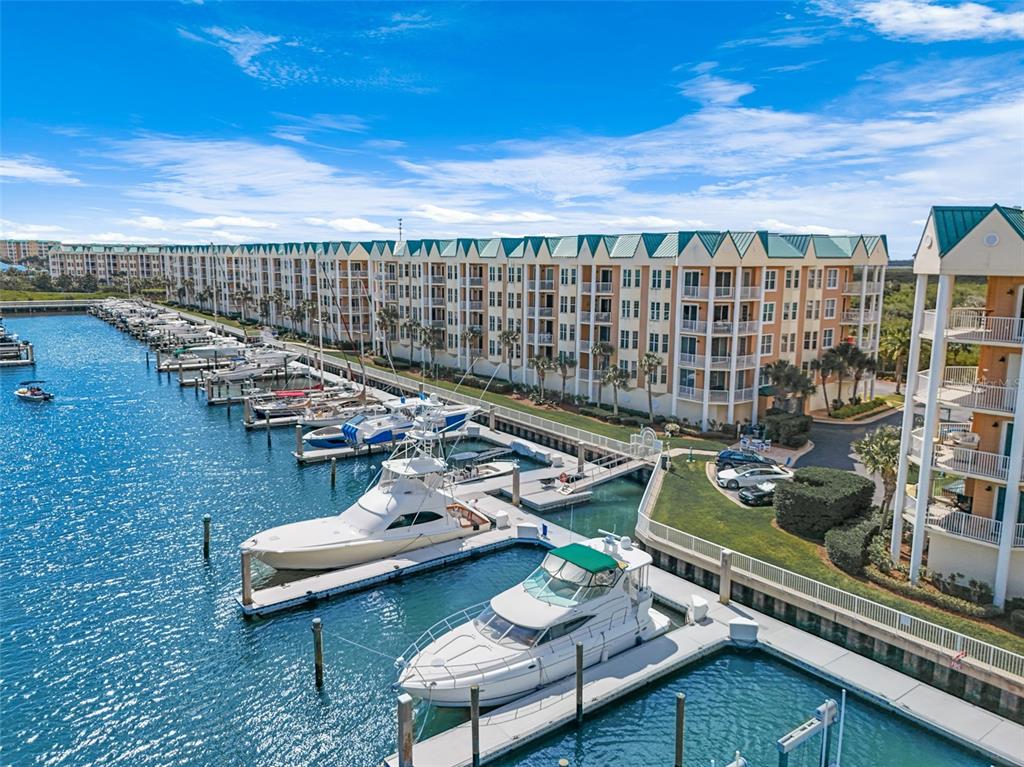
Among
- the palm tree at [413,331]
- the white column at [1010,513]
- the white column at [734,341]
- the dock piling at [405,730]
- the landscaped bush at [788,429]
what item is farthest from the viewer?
the palm tree at [413,331]

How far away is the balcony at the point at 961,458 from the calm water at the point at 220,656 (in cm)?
938

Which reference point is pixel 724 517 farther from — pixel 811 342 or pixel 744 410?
pixel 811 342

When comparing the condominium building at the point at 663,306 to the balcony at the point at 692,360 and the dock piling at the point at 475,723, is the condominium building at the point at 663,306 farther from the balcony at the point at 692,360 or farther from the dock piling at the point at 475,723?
the dock piling at the point at 475,723

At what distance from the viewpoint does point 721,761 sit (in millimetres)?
20359

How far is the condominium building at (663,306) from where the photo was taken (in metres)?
53.2

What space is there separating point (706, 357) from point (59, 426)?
5298cm

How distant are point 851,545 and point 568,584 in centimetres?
1212

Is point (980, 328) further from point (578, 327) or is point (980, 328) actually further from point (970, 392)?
point (578, 327)

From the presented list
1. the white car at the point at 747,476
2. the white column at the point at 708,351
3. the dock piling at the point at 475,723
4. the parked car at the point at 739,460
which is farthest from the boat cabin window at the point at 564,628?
the white column at the point at 708,351

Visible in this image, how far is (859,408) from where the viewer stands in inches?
2312

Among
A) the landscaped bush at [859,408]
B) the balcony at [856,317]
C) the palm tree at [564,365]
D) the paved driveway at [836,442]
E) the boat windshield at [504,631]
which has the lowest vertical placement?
the boat windshield at [504,631]

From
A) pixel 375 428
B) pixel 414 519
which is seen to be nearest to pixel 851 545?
pixel 414 519

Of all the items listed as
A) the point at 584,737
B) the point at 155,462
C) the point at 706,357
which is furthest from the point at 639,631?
the point at 155,462

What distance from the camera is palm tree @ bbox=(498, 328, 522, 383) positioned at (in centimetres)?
6750
